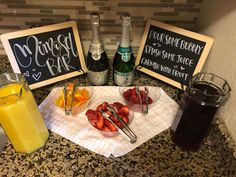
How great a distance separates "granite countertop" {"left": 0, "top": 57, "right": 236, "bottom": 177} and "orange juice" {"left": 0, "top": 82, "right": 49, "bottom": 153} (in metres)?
0.04

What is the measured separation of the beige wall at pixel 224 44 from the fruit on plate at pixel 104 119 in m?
0.27

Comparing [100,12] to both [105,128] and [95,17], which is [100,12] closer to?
[95,17]

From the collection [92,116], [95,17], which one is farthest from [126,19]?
[92,116]

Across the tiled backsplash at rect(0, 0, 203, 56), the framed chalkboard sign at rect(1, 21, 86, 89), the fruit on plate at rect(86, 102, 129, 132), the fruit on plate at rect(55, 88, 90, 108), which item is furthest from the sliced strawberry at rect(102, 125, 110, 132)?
the tiled backsplash at rect(0, 0, 203, 56)

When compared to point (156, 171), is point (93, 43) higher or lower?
higher

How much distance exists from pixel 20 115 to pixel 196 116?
42 centimetres

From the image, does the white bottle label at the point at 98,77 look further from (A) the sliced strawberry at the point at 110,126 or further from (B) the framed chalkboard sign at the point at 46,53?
(A) the sliced strawberry at the point at 110,126

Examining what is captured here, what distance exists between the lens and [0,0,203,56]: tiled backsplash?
808 millimetres

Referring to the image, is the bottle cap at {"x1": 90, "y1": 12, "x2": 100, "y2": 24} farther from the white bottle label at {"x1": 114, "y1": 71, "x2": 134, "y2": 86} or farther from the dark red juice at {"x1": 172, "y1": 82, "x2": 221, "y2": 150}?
the dark red juice at {"x1": 172, "y1": 82, "x2": 221, "y2": 150}

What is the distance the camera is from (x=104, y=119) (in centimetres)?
67

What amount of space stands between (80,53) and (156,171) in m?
0.48

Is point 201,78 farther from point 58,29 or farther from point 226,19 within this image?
point 58,29

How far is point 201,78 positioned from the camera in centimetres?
65

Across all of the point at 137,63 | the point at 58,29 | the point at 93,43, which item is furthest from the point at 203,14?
the point at 58,29
